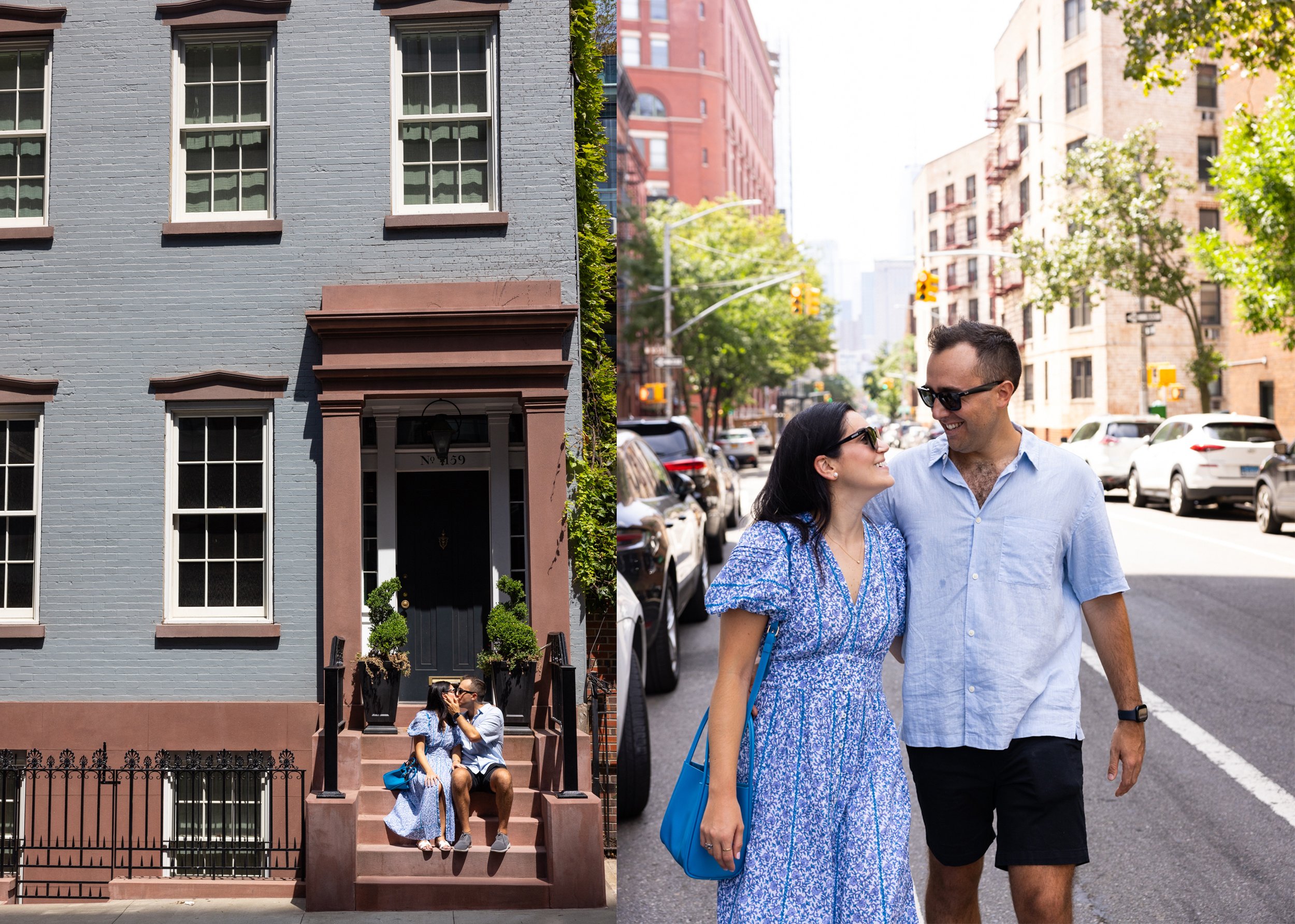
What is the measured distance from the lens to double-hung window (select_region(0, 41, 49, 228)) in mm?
4859

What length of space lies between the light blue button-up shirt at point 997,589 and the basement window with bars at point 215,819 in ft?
8.00

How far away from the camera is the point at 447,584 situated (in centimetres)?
459

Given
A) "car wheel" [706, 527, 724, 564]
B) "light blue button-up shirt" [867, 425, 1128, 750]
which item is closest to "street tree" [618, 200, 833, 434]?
"car wheel" [706, 527, 724, 564]

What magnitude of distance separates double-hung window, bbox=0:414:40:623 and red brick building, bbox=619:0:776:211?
2.76 meters

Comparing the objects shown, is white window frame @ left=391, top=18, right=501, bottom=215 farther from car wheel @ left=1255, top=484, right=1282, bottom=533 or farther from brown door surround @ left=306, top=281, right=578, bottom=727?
car wheel @ left=1255, top=484, right=1282, bottom=533

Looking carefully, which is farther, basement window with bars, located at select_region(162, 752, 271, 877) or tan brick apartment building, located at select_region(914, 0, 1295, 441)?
tan brick apartment building, located at select_region(914, 0, 1295, 441)

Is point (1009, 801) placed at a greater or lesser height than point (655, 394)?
lesser

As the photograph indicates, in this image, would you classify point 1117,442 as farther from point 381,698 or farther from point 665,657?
point 381,698

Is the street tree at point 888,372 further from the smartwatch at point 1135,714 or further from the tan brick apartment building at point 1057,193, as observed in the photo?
the smartwatch at point 1135,714

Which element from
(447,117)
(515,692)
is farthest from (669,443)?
(515,692)

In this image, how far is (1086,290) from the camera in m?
31.2

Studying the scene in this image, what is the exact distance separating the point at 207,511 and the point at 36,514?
0.61 m

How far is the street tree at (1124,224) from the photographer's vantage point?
28359 millimetres

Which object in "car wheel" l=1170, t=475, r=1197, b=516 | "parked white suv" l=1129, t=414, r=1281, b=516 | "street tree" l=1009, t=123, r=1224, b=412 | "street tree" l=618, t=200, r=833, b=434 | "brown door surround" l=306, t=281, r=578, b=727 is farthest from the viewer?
"street tree" l=618, t=200, r=833, b=434
